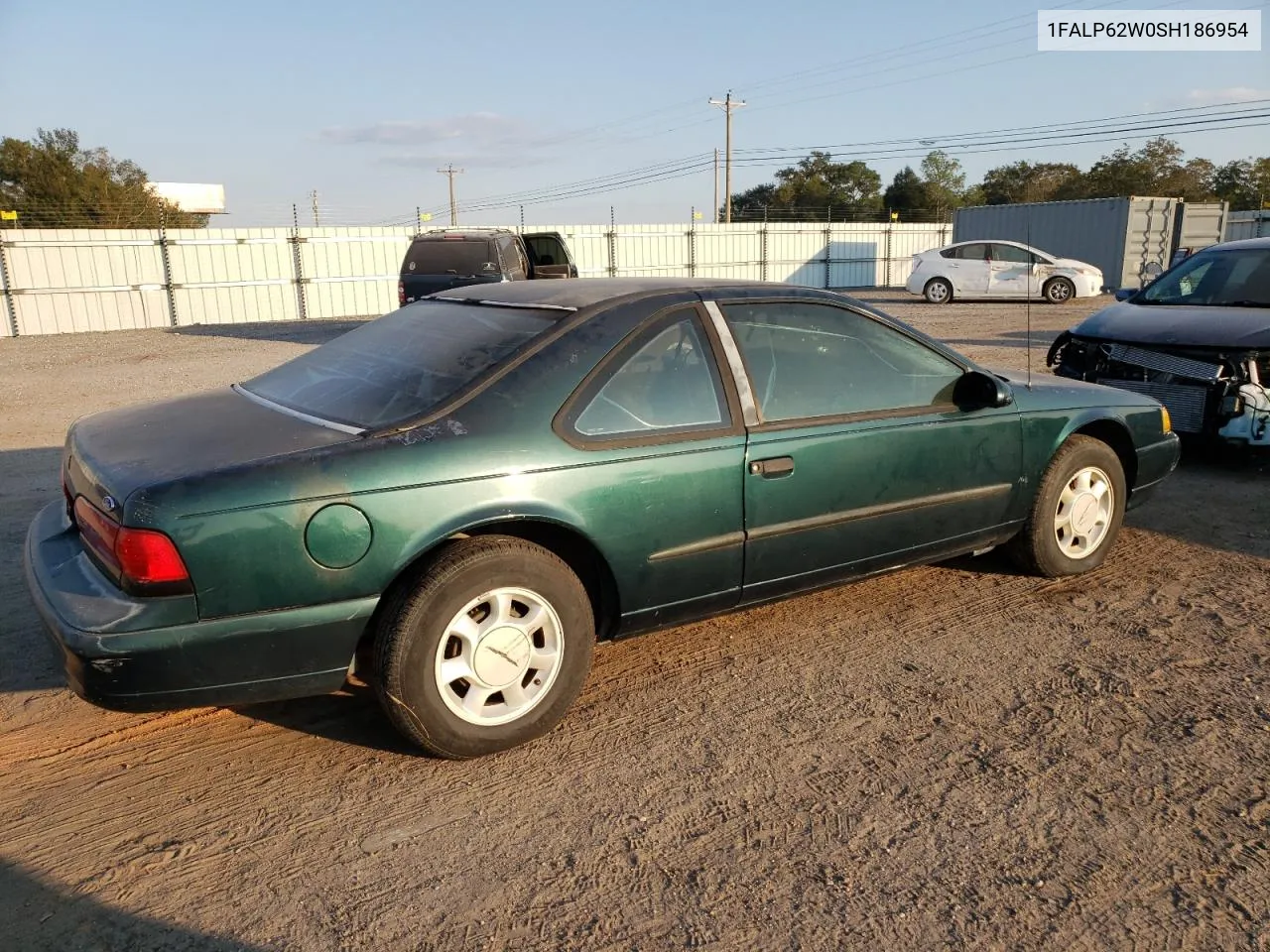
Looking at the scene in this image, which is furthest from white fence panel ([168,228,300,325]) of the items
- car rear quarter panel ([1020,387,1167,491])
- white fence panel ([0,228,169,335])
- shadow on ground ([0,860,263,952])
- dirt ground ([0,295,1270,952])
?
shadow on ground ([0,860,263,952])

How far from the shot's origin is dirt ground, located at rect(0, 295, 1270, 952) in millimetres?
2328

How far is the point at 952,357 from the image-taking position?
4.13 meters

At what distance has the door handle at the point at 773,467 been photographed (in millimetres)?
3443

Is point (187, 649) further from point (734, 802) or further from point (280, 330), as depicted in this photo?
point (280, 330)

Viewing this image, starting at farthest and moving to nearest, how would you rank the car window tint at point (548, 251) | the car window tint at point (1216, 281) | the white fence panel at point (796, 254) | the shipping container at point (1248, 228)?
the shipping container at point (1248, 228), the white fence panel at point (796, 254), the car window tint at point (548, 251), the car window tint at point (1216, 281)

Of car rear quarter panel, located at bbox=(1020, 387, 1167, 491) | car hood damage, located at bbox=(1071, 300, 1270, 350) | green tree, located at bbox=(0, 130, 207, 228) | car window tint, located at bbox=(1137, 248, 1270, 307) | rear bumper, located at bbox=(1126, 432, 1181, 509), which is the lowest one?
rear bumper, located at bbox=(1126, 432, 1181, 509)

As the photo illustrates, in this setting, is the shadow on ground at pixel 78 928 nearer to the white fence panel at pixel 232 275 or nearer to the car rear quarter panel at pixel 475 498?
the car rear quarter panel at pixel 475 498

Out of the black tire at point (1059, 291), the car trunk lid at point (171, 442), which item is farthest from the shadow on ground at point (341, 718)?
the black tire at point (1059, 291)

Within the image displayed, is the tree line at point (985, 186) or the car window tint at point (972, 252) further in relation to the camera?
the tree line at point (985, 186)

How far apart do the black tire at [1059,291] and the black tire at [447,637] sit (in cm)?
2210

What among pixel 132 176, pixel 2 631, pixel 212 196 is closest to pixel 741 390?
pixel 2 631

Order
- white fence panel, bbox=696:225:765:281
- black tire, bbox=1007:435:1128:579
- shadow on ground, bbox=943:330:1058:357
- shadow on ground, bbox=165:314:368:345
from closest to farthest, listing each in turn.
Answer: black tire, bbox=1007:435:1128:579 < shadow on ground, bbox=943:330:1058:357 < shadow on ground, bbox=165:314:368:345 < white fence panel, bbox=696:225:765:281

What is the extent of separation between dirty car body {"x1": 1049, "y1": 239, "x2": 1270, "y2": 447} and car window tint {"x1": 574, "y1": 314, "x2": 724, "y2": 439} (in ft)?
14.5

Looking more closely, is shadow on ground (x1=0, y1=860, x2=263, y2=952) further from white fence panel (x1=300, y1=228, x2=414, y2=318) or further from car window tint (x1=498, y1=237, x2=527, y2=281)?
white fence panel (x1=300, y1=228, x2=414, y2=318)
